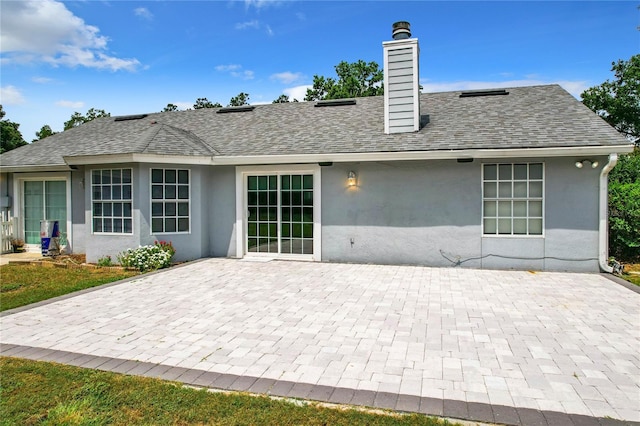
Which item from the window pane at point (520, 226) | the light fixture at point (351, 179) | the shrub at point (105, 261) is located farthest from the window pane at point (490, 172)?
the shrub at point (105, 261)

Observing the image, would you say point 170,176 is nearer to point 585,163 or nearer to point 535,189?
point 535,189

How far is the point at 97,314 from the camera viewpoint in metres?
5.66

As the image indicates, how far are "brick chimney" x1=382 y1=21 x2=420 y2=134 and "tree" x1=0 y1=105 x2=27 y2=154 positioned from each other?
92.2 ft

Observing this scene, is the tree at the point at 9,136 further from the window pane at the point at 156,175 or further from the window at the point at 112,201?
the window pane at the point at 156,175

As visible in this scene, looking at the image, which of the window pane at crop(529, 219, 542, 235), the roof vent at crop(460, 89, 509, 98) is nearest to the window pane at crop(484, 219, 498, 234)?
the window pane at crop(529, 219, 542, 235)

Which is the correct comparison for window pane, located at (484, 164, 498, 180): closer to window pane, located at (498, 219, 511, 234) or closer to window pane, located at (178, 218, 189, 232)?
window pane, located at (498, 219, 511, 234)

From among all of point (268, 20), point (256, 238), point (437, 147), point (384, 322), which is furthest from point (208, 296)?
point (268, 20)

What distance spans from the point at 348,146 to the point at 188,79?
12457mm

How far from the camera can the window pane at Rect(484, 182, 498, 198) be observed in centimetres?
893

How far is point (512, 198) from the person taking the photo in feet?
28.8

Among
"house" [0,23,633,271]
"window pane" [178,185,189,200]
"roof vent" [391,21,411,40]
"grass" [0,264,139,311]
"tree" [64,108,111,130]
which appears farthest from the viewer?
"tree" [64,108,111,130]

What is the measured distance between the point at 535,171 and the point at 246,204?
7.23 metres

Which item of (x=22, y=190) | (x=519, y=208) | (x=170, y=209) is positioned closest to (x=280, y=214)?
(x=170, y=209)

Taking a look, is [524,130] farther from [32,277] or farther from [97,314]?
[32,277]
